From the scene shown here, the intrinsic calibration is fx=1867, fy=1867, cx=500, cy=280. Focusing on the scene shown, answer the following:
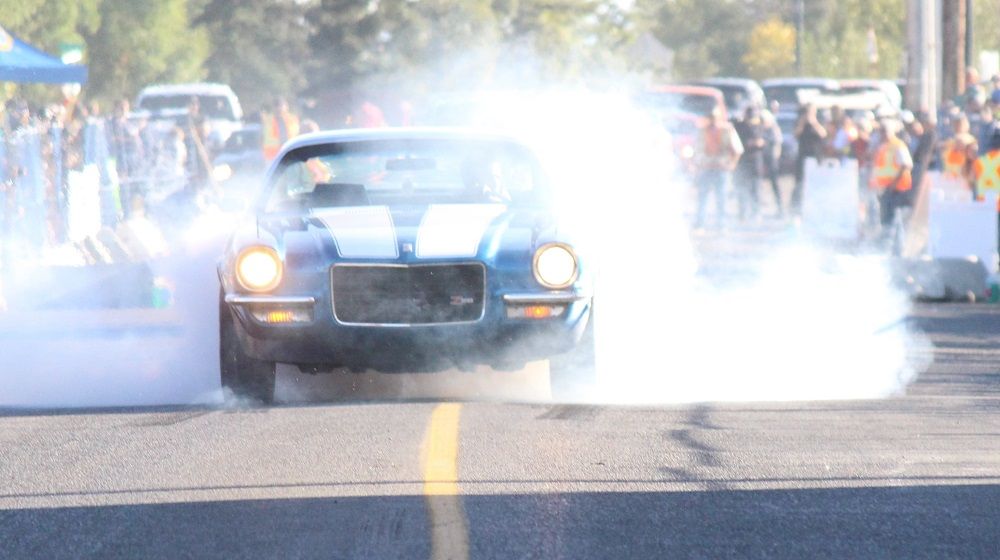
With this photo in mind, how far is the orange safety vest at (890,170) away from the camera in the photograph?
61.4ft

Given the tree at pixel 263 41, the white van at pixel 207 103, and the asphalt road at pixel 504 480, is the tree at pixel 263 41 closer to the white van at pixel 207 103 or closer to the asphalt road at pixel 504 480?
the white van at pixel 207 103

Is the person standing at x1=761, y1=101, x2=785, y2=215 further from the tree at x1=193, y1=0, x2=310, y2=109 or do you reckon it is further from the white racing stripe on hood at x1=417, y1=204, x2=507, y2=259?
the tree at x1=193, y1=0, x2=310, y2=109

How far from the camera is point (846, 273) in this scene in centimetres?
1583

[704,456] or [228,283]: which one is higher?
[228,283]

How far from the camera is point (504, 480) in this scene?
6297mm

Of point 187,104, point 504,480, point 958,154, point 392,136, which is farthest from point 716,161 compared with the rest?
point 504,480

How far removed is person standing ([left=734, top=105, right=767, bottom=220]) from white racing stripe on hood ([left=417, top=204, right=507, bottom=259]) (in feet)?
53.2

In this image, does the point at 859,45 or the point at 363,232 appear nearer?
the point at 363,232

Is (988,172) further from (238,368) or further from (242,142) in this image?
(242,142)

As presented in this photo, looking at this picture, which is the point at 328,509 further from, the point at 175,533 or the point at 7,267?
the point at 7,267

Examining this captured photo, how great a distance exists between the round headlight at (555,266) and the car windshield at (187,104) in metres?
23.4

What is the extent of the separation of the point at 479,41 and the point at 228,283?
41484 millimetres

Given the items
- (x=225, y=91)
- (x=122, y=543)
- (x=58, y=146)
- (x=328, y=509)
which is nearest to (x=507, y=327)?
(x=328, y=509)

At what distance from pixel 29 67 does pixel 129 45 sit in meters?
37.0
